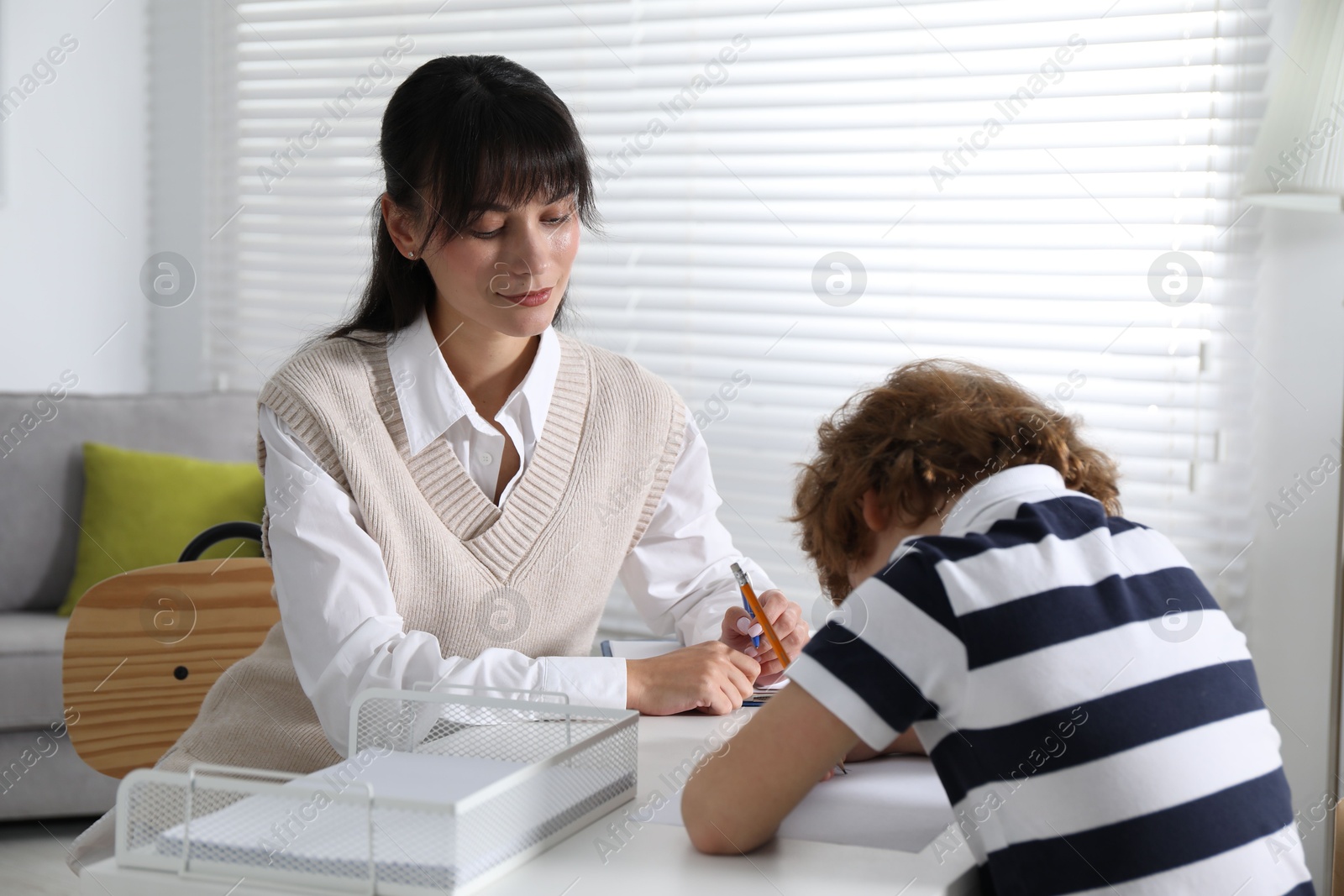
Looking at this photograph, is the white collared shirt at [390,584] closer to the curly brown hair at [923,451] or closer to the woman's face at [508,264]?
the woman's face at [508,264]

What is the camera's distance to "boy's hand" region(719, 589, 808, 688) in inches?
52.8

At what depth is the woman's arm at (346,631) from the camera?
3.87ft

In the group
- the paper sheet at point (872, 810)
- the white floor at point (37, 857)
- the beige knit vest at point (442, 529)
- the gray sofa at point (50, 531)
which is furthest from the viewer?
the gray sofa at point (50, 531)

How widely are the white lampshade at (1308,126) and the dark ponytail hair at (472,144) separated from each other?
1.04 m

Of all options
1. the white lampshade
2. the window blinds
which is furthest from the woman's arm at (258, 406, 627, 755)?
the white lampshade

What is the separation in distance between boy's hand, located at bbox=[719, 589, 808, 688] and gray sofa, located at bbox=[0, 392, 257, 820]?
1.79 metres

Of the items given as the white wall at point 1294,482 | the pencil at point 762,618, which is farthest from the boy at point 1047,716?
the white wall at point 1294,482

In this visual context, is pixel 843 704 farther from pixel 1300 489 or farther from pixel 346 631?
pixel 1300 489

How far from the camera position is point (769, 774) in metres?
0.84

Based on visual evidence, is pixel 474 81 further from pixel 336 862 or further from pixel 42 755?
pixel 42 755

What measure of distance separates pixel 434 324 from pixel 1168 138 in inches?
57.1

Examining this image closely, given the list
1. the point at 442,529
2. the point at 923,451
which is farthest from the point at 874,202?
the point at 923,451

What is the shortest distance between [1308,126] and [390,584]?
1.44 metres

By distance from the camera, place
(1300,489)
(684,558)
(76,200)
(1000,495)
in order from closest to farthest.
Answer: (1000,495) → (684,558) → (1300,489) → (76,200)
